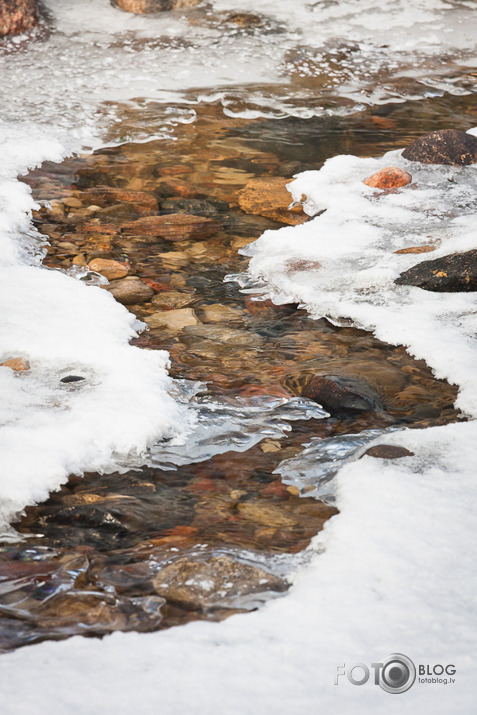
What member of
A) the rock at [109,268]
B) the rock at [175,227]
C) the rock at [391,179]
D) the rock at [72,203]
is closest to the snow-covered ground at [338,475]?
the rock at [391,179]

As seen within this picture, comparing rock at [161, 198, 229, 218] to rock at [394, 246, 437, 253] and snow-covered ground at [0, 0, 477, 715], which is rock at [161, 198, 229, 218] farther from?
rock at [394, 246, 437, 253]

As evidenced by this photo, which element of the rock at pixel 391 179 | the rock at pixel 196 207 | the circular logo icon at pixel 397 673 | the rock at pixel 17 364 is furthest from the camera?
the rock at pixel 391 179

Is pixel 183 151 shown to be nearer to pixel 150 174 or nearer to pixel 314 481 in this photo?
pixel 150 174

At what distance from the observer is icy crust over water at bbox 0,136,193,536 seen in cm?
223

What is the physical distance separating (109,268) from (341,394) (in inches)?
69.1

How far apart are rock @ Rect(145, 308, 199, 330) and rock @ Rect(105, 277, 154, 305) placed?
0.61 feet

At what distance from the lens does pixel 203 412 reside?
2625 mm

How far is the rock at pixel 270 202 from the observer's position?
462 cm

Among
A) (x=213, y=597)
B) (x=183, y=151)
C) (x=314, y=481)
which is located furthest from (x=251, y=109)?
(x=213, y=597)

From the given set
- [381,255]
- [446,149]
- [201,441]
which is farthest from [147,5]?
[201,441]

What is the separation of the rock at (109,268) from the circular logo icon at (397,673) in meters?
2.71

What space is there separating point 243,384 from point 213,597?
1.22 m

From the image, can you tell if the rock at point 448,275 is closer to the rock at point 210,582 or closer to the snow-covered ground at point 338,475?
the snow-covered ground at point 338,475

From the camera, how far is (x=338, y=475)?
7.24 feet
